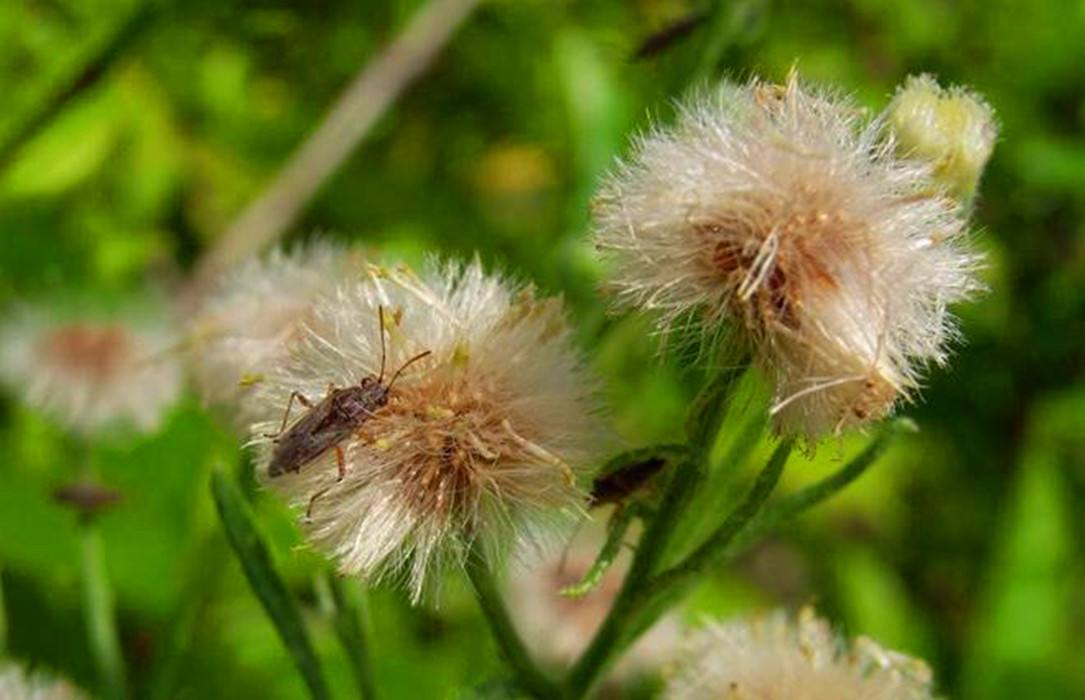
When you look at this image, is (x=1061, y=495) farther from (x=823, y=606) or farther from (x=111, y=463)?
(x=111, y=463)

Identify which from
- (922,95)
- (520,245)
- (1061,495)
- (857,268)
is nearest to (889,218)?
(857,268)

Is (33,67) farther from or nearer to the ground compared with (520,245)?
farther from the ground

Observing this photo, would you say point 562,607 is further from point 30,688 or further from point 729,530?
point 729,530

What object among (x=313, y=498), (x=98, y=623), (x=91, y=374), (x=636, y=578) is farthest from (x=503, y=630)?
(x=91, y=374)

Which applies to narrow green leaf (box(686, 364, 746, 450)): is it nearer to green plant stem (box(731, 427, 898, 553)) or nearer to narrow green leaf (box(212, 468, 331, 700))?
green plant stem (box(731, 427, 898, 553))

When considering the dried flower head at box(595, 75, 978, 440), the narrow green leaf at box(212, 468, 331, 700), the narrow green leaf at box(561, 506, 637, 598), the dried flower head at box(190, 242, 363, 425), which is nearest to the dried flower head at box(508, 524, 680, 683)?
the dried flower head at box(190, 242, 363, 425)

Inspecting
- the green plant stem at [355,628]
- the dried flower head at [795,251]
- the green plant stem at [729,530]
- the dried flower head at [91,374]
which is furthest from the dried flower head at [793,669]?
the dried flower head at [91,374]
